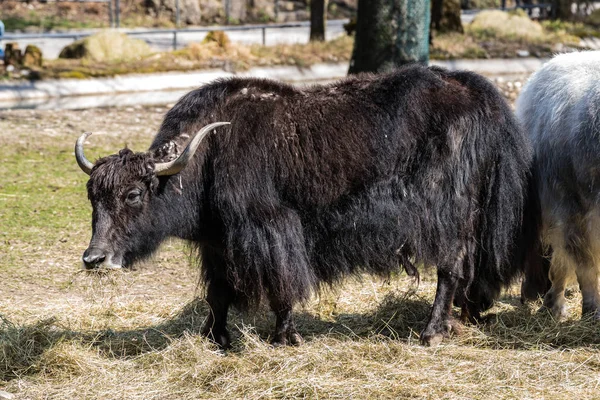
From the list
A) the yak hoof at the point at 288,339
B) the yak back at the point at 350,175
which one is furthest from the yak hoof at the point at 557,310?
the yak hoof at the point at 288,339

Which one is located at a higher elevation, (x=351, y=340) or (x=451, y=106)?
(x=451, y=106)

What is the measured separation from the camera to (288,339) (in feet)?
20.2

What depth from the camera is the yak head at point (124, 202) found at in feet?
18.5

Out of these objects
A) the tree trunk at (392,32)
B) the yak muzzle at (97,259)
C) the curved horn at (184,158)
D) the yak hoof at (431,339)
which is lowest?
the yak hoof at (431,339)

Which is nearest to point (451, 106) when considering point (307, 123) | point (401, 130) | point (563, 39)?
point (401, 130)

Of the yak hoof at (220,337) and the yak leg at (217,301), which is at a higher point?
the yak leg at (217,301)

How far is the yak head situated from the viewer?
564 centimetres

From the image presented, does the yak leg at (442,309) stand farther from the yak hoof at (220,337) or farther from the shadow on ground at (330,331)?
the yak hoof at (220,337)

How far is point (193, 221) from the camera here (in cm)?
592

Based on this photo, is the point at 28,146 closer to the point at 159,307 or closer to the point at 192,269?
the point at 192,269

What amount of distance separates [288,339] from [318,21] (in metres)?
15.8

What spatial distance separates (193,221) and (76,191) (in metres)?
4.45

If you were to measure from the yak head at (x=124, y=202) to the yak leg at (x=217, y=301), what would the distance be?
566mm

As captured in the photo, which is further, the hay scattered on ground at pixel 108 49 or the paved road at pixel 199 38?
the paved road at pixel 199 38
